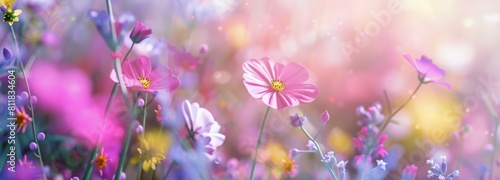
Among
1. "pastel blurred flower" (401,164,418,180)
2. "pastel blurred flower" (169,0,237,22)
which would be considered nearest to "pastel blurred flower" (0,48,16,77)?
"pastel blurred flower" (169,0,237,22)

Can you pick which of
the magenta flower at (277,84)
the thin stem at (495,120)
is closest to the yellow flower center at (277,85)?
the magenta flower at (277,84)

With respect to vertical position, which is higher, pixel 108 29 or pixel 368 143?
pixel 108 29

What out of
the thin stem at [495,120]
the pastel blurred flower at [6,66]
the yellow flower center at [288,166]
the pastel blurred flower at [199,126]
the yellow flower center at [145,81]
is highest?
the pastel blurred flower at [6,66]

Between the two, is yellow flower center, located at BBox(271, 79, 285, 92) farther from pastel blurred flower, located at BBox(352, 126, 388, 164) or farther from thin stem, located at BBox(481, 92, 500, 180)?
thin stem, located at BBox(481, 92, 500, 180)

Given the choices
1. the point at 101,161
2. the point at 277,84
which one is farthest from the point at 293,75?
the point at 101,161

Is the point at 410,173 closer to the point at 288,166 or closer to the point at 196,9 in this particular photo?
the point at 288,166

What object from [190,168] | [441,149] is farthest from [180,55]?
[441,149]

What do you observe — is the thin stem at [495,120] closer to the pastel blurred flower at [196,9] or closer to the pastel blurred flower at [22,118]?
the pastel blurred flower at [196,9]
